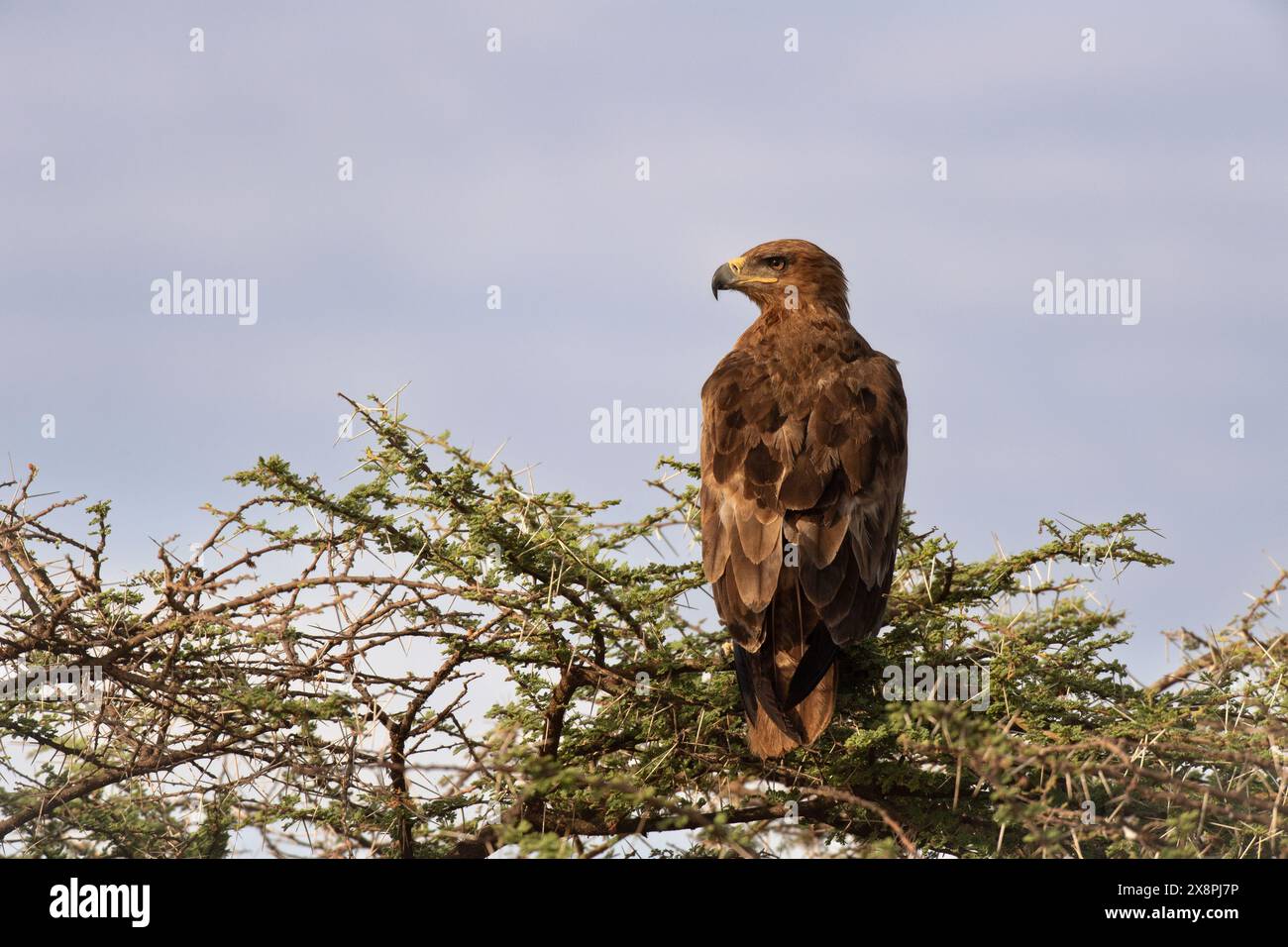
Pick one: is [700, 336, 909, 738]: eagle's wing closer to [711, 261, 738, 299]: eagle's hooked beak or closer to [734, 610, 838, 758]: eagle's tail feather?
[734, 610, 838, 758]: eagle's tail feather

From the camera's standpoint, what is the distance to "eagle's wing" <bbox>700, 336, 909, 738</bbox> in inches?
165

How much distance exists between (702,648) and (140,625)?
1907 millimetres

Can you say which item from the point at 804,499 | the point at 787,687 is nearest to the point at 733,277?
the point at 804,499

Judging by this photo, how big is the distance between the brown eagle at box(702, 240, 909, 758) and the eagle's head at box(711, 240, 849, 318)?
1.02 ft

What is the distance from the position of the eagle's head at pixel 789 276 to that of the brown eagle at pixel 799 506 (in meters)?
0.31

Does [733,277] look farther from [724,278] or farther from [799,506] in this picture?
[799,506]

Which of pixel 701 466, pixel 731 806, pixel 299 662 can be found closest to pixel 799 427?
pixel 701 466

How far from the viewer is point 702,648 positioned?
Result: 4.36 metres

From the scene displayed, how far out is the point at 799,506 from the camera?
4.47m

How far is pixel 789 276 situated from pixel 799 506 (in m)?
1.85

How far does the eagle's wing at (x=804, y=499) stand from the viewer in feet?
13.8

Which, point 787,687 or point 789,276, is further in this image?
point 789,276
